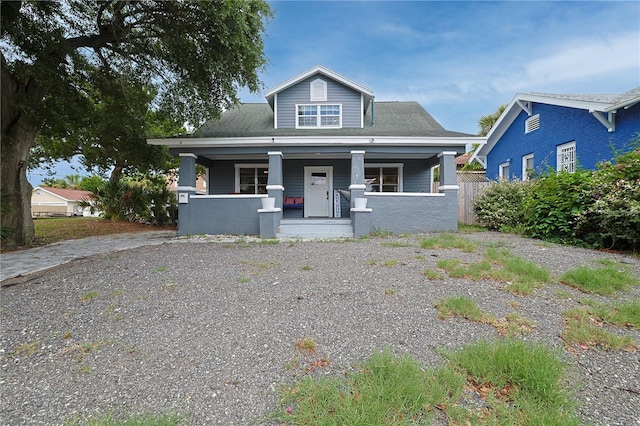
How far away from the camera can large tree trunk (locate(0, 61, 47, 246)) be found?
286 inches

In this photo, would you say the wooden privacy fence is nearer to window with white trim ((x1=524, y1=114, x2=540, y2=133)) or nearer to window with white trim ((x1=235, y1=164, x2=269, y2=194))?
window with white trim ((x1=524, y1=114, x2=540, y2=133))

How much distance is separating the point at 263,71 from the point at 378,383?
8.37 metres

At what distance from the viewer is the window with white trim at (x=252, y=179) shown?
1165cm

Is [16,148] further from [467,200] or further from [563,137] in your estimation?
[563,137]

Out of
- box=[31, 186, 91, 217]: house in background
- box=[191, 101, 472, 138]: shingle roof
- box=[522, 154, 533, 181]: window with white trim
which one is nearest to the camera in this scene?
box=[191, 101, 472, 138]: shingle roof

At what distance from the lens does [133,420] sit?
1722 mm

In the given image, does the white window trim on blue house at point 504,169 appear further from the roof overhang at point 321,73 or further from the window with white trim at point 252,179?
the window with white trim at point 252,179

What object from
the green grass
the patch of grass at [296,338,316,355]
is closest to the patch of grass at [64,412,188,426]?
the green grass

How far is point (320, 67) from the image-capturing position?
10531 mm

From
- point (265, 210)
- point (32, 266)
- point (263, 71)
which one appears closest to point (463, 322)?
point (265, 210)

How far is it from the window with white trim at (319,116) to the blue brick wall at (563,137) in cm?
692

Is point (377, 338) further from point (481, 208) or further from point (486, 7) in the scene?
point (486, 7)

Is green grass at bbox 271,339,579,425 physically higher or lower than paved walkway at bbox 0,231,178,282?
lower

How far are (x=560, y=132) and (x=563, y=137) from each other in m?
0.25
